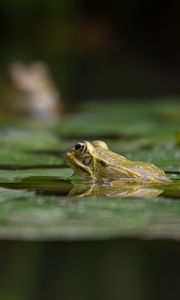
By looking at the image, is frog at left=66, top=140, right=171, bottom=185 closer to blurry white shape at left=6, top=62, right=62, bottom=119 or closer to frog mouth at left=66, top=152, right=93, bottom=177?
frog mouth at left=66, top=152, right=93, bottom=177

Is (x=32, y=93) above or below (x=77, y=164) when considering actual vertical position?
above

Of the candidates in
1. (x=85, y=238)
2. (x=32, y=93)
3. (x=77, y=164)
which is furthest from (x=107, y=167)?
(x=32, y=93)

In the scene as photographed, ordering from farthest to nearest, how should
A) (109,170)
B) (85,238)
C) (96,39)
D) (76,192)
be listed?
(96,39), (109,170), (76,192), (85,238)

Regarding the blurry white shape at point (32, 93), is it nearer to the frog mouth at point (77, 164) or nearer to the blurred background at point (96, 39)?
the blurred background at point (96, 39)

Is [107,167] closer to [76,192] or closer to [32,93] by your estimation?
[76,192]

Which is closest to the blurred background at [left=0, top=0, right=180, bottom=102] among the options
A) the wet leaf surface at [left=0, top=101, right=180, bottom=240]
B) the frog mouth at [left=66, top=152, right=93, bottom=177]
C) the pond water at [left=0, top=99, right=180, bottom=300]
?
the wet leaf surface at [left=0, top=101, right=180, bottom=240]

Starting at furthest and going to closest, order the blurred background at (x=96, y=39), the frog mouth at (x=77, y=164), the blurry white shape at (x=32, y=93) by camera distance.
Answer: the blurred background at (x=96, y=39) < the blurry white shape at (x=32, y=93) < the frog mouth at (x=77, y=164)

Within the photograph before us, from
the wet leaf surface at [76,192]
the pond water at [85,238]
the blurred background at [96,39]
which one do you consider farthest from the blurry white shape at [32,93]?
the pond water at [85,238]
